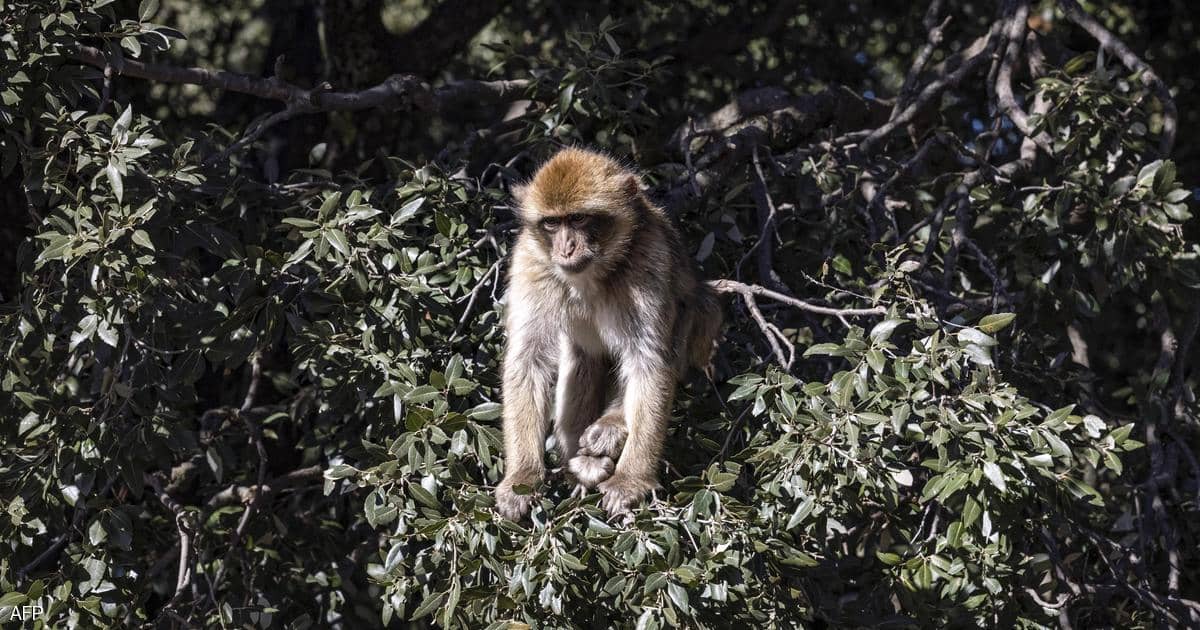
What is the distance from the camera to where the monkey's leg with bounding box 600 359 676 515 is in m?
3.74

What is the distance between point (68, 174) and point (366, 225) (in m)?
0.92

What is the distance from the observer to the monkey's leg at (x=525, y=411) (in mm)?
3922

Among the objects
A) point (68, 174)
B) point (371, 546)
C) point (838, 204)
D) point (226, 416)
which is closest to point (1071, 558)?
point (838, 204)

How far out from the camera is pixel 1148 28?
616cm

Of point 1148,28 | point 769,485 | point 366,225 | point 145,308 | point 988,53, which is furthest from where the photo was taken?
point 1148,28

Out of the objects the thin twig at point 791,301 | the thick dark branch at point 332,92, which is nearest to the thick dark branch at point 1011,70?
the thin twig at point 791,301

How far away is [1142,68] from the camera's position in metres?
4.44

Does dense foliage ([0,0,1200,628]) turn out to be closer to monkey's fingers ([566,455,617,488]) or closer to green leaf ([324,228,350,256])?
green leaf ([324,228,350,256])

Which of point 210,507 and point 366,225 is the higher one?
point 366,225

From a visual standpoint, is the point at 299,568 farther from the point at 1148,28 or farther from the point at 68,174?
the point at 1148,28

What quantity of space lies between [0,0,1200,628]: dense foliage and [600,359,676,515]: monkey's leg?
160 mm

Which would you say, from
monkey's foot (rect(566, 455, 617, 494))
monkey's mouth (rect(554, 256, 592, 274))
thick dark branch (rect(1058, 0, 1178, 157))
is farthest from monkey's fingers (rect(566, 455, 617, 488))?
thick dark branch (rect(1058, 0, 1178, 157))

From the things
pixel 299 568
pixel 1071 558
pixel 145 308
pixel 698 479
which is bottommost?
pixel 299 568

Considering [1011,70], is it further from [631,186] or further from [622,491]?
[622,491]
